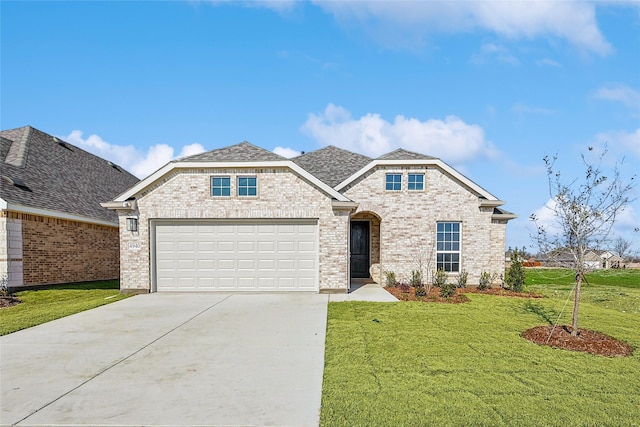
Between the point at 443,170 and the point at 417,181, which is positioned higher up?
the point at 443,170

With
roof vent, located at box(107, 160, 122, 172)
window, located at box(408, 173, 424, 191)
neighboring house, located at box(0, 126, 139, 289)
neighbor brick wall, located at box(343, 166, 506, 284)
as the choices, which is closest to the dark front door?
neighbor brick wall, located at box(343, 166, 506, 284)

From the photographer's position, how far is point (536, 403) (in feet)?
13.8

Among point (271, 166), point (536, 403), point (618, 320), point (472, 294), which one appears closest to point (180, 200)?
point (271, 166)

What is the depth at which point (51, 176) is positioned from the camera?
639 inches

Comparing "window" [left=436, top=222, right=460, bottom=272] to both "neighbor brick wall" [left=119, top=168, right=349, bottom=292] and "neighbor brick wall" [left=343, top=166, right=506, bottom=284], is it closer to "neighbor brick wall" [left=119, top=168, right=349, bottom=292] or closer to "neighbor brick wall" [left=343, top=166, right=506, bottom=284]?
"neighbor brick wall" [left=343, top=166, right=506, bottom=284]

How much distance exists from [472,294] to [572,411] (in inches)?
357

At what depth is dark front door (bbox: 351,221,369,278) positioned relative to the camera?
15.8 m

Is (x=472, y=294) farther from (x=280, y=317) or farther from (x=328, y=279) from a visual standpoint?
(x=280, y=317)

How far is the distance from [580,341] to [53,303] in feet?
44.3

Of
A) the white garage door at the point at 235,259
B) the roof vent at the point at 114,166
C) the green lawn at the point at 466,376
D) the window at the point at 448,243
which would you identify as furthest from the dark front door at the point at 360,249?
the roof vent at the point at 114,166

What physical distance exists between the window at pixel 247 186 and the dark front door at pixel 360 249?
5.07 metres

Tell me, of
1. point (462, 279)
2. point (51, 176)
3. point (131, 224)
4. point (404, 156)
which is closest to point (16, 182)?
point (51, 176)

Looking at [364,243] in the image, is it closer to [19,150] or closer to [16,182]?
[16,182]

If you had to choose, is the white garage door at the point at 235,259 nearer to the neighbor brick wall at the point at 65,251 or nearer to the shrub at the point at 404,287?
the shrub at the point at 404,287
